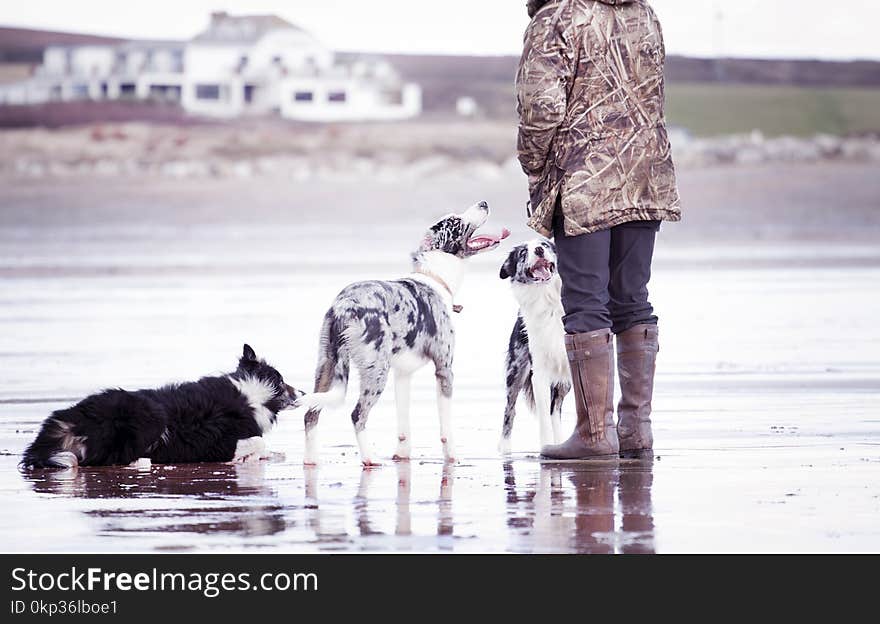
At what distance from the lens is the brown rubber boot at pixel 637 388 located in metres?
7.22

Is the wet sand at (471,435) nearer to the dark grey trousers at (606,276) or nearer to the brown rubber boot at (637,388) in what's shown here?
the brown rubber boot at (637,388)

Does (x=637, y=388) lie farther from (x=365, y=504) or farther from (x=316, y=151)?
(x=316, y=151)

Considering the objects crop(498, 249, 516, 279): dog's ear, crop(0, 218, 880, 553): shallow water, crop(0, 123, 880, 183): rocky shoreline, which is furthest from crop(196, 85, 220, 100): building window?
crop(498, 249, 516, 279): dog's ear

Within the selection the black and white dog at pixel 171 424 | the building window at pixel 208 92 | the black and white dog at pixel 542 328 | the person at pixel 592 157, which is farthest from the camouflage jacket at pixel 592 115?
the building window at pixel 208 92

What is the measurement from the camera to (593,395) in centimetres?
702

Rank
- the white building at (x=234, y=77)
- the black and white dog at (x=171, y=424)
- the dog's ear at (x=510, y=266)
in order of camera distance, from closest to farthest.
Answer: the black and white dog at (x=171, y=424) < the dog's ear at (x=510, y=266) < the white building at (x=234, y=77)

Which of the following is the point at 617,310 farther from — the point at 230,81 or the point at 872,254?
the point at 230,81

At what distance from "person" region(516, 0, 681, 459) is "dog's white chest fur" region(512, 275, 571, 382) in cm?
90

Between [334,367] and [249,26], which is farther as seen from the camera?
[249,26]

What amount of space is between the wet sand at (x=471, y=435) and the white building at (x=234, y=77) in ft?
64.0

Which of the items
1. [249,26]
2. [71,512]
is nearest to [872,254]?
[249,26]

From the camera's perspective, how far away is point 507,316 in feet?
54.6

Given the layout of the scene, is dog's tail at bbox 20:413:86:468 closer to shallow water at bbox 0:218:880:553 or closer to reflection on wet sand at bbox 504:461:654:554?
shallow water at bbox 0:218:880:553
